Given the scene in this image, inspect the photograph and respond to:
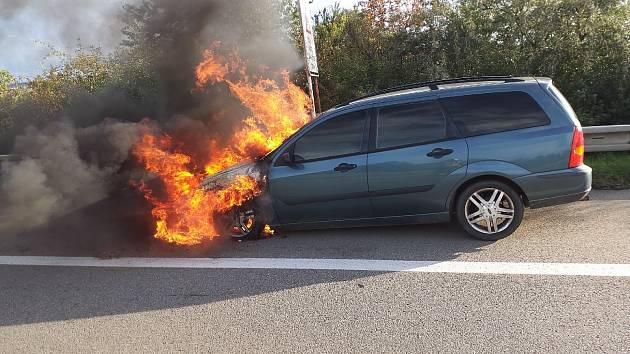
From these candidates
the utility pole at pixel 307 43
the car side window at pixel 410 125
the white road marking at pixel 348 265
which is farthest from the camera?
the utility pole at pixel 307 43

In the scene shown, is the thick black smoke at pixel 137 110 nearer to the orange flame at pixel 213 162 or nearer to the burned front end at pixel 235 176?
the orange flame at pixel 213 162

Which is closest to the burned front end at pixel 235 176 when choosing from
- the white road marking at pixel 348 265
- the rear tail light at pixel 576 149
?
the white road marking at pixel 348 265

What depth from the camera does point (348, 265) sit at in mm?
4387

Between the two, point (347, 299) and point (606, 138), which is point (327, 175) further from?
point (606, 138)

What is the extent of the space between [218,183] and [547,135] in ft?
11.5

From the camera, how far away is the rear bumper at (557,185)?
4.45m

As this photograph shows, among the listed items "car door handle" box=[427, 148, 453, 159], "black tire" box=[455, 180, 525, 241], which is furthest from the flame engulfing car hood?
"black tire" box=[455, 180, 525, 241]

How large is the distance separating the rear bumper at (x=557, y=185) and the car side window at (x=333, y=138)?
1.68 metres

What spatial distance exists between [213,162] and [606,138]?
610 centimetres

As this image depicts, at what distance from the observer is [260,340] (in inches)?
127

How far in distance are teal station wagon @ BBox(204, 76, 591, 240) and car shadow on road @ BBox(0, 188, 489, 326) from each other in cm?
28

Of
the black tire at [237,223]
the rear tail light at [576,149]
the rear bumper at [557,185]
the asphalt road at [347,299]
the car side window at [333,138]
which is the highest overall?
the car side window at [333,138]

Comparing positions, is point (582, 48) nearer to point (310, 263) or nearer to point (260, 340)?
point (310, 263)

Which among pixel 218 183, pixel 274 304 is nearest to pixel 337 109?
pixel 218 183
